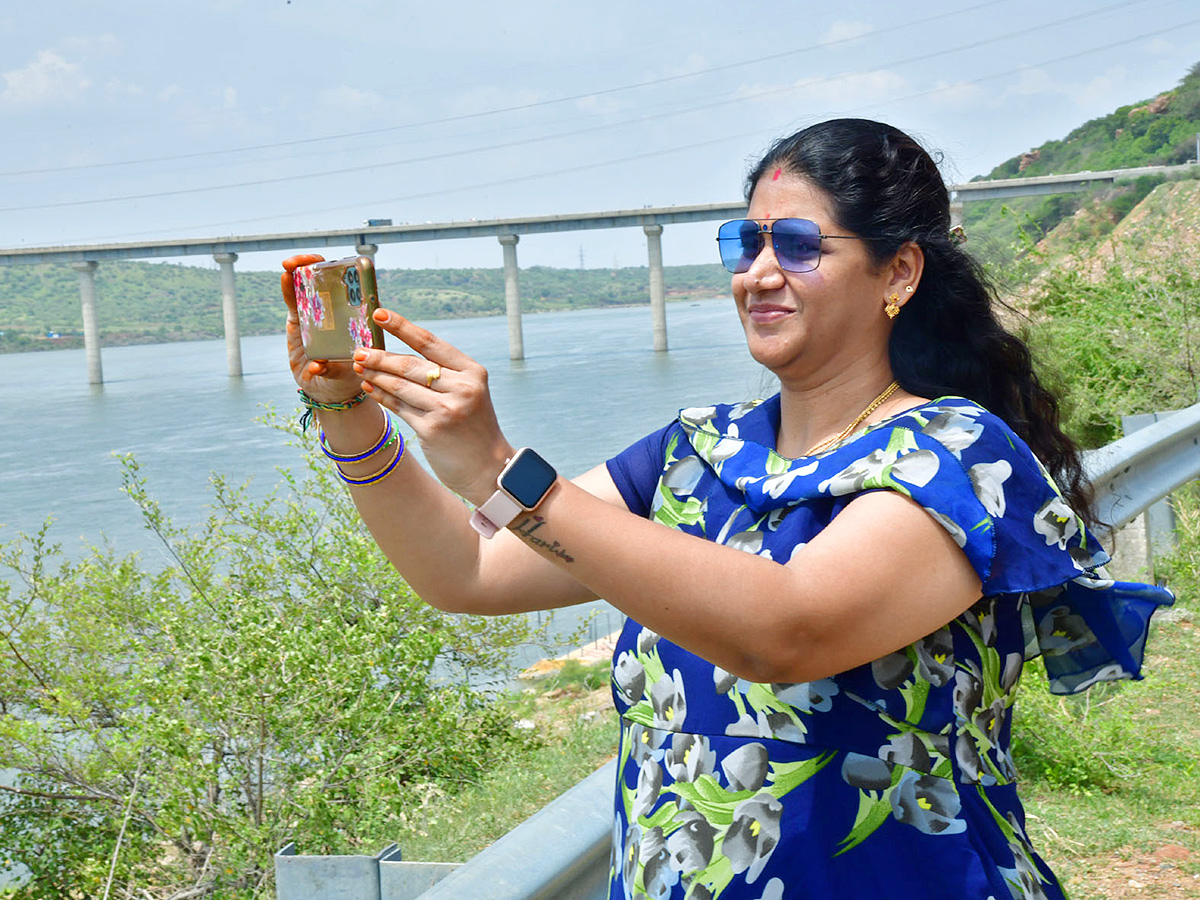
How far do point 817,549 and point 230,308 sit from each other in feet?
219

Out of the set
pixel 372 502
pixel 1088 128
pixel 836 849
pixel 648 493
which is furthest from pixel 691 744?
pixel 1088 128

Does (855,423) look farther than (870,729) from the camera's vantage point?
Yes

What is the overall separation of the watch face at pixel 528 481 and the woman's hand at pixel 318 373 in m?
0.38

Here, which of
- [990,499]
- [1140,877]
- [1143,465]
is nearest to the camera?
[990,499]

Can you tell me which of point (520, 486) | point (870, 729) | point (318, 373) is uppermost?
point (318, 373)

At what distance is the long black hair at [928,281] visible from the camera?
167 cm

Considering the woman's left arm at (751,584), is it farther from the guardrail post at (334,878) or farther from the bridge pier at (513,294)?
the bridge pier at (513,294)

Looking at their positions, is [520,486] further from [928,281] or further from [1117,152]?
[1117,152]

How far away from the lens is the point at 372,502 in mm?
1722

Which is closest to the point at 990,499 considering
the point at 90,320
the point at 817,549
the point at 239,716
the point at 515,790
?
the point at 817,549

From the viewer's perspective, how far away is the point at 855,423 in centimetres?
168

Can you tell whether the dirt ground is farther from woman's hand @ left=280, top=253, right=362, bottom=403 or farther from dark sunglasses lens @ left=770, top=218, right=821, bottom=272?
woman's hand @ left=280, top=253, right=362, bottom=403

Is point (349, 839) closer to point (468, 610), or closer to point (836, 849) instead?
point (468, 610)

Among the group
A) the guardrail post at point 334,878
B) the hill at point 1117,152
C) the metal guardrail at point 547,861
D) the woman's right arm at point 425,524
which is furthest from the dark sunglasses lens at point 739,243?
the hill at point 1117,152
